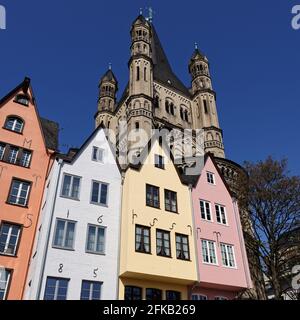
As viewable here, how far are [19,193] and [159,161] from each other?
1081cm

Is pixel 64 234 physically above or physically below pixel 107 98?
below

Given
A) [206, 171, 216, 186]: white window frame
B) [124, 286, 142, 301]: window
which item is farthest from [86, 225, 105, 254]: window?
[206, 171, 216, 186]: white window frame

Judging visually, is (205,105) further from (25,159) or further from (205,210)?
(25,159)

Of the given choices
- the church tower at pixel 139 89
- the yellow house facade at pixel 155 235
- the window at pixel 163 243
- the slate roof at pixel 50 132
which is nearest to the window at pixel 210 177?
the yellow house facade at pixel 155 235

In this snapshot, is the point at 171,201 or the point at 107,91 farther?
the point at 107,91

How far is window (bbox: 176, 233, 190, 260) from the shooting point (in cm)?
2127

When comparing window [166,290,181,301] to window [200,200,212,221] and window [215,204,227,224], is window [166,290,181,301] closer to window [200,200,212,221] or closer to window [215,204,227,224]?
window [200,200,212,221]

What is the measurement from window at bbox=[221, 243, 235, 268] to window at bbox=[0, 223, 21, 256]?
14109 mm

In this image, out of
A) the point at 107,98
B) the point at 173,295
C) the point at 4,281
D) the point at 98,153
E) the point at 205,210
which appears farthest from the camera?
the point at 107,98

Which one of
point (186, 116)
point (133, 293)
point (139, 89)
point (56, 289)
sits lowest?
point (56, 289)

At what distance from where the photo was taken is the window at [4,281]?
1780cm

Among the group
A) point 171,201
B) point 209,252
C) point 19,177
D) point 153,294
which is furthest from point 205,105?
point 153,294

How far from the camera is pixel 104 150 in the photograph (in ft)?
81.2

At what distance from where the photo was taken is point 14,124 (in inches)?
930
